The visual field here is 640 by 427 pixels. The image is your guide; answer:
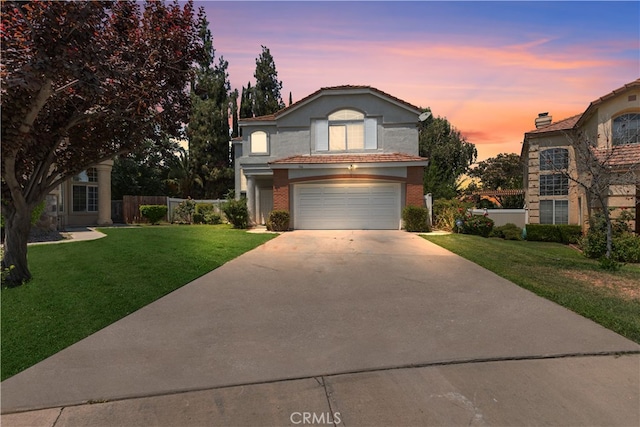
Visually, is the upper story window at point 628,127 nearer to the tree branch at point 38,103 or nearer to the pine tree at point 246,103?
the tree branch at point 38,103

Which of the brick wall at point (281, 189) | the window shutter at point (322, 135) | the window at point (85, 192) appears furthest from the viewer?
the window at point (85, 192)

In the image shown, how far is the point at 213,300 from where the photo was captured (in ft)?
19.4

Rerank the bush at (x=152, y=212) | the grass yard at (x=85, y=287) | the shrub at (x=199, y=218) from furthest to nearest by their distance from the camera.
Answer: the shrub at (x=199, y=218)
the bush at (x=152, y=212)
the grass yard at (x=85, y=287)

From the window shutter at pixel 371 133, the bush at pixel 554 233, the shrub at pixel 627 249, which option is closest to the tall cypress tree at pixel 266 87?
the window shutter at pixel 371 133

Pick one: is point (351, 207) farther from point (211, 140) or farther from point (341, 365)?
point (211, 140)

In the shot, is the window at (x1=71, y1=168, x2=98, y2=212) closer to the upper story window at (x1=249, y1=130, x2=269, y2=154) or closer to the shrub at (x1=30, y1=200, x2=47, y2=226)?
the shrub at (x1=30, y1=200, x2=47, y2=226)

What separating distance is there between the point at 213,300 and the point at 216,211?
56.9ft

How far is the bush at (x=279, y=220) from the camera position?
1642 cm

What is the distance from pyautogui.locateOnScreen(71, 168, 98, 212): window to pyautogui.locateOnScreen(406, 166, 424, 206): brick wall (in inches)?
750

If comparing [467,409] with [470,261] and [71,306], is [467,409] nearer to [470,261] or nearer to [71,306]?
[71,306]

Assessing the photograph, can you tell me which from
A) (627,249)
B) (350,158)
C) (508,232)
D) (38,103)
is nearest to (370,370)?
(38,103)

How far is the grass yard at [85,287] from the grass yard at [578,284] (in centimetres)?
704

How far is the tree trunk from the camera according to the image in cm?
653

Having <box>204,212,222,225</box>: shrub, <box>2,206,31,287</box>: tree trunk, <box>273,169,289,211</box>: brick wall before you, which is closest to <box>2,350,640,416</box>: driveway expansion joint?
<box>2,206,31,287</box>: tree trunk
